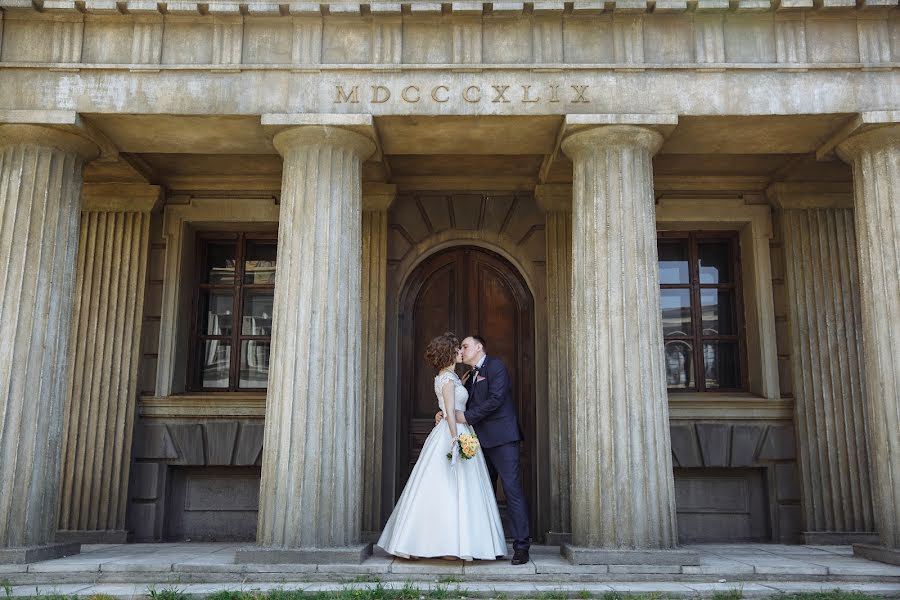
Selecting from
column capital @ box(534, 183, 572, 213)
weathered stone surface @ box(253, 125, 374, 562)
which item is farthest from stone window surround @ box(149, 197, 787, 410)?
weathered stone surface @ box(253, 125, 374, 562)

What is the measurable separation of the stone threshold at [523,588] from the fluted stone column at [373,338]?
3076 mm

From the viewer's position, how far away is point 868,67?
855cm

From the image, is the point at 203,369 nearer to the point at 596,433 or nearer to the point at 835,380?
the point at 596,433

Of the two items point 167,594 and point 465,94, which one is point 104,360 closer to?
point 167,594

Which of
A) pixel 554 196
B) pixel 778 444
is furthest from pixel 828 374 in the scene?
pixel 554 196

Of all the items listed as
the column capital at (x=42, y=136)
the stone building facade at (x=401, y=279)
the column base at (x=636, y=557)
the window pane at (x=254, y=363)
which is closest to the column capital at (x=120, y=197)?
the stone building facade at (x=401, y=279)

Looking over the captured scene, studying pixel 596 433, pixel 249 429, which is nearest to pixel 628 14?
pixel 596 433

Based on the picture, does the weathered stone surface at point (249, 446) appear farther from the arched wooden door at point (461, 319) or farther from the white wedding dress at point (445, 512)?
the white wedding dress at point (445, 512)

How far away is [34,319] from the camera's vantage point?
848 centimetres

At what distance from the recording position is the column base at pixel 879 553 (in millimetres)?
7891

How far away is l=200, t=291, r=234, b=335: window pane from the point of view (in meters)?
12.0

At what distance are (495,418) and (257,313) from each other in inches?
193

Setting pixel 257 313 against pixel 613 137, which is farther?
pixel 257 313

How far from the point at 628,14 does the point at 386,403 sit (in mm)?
5743
